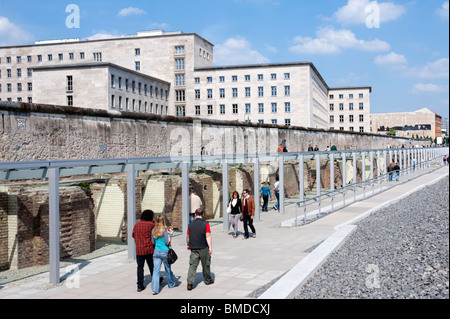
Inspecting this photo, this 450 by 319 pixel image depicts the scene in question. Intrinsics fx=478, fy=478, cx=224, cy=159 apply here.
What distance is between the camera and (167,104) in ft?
276

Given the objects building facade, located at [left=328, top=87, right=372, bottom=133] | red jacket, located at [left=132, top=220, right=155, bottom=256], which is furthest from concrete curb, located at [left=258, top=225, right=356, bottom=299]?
building facade, located at [left=328, top=87, right=372, bottom=133]

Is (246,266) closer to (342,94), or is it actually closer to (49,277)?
(49,277)

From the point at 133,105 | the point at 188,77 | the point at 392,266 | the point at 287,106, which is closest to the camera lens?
the point at 392,266

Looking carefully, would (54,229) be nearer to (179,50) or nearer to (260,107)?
(260,107)

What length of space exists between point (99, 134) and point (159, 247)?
7.82m

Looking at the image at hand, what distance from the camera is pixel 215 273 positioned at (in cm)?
950

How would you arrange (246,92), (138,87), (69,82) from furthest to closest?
1. (246,92)
2. (138,87)
3. (69,82)

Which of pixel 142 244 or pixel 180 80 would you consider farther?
pixel 180 80

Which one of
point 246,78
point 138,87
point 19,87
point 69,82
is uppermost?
point 246,78


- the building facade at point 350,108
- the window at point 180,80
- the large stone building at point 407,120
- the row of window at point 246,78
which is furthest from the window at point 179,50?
the large stone building at point 407,120

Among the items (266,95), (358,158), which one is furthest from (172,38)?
(358,158)

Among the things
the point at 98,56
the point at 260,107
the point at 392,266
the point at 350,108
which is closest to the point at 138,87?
the point at 98,56
